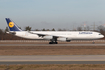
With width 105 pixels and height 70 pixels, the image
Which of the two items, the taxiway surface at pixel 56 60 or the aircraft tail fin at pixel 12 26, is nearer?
the taxiway surface at pixel 56 60

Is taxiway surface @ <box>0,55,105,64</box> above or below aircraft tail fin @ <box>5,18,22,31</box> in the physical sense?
below

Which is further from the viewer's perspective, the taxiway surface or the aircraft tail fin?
the aircraft tail fin

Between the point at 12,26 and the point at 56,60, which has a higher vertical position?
the point at 12,26

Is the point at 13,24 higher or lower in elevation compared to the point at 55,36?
higher

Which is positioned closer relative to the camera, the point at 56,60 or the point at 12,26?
the point at 56,60

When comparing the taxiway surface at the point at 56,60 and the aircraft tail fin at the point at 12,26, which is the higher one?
the aircraft tail fin at the point at 12,26

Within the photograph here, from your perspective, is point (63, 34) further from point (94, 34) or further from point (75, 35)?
point (94, 34)
